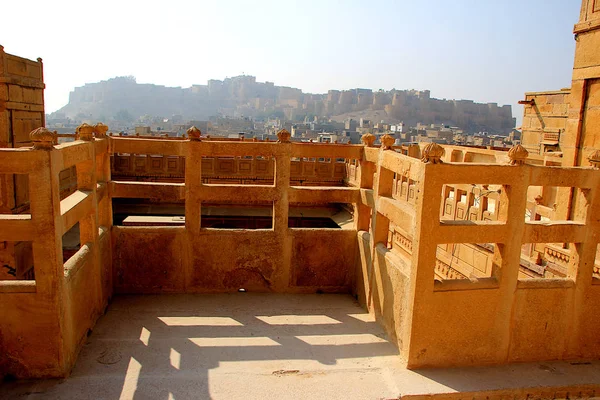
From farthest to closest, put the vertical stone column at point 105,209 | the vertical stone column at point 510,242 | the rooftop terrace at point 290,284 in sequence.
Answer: the vertical stone column at point 105,209 < the vertical stone column at point 510,242 < the rooftop terrace at point 290,284

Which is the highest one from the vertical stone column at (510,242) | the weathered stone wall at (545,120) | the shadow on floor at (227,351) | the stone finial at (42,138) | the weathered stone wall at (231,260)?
the weathered stone wall at (545,120)

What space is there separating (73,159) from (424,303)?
18.6ft

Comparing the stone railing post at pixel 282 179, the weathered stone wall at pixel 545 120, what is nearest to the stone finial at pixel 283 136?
the stone railing post at pixel 282 179

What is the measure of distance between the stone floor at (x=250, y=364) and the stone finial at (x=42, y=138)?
3167 millimetres

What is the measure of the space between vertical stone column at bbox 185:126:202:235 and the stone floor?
1665 millimetres

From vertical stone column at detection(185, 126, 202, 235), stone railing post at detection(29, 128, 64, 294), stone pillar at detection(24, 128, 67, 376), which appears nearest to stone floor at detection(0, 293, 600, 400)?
stone pillar at detection(24, 128, 67, 376)

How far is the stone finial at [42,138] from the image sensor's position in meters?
5.92

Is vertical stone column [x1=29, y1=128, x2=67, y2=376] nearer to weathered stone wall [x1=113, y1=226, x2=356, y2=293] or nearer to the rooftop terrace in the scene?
the rooftop terrace

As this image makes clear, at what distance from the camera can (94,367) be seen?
6715 mm

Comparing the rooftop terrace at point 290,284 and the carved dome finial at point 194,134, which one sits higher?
the carved dome finial at point 194,134

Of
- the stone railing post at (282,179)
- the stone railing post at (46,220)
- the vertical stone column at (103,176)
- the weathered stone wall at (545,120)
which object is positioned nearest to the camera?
the stone railing post at (46,220)

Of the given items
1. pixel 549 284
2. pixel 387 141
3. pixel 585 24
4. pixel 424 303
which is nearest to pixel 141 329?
pixel 424 303

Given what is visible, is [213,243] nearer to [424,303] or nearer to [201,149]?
[201,149]

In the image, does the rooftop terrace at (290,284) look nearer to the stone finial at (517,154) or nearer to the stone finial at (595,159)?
the stone finial at (517,154)
